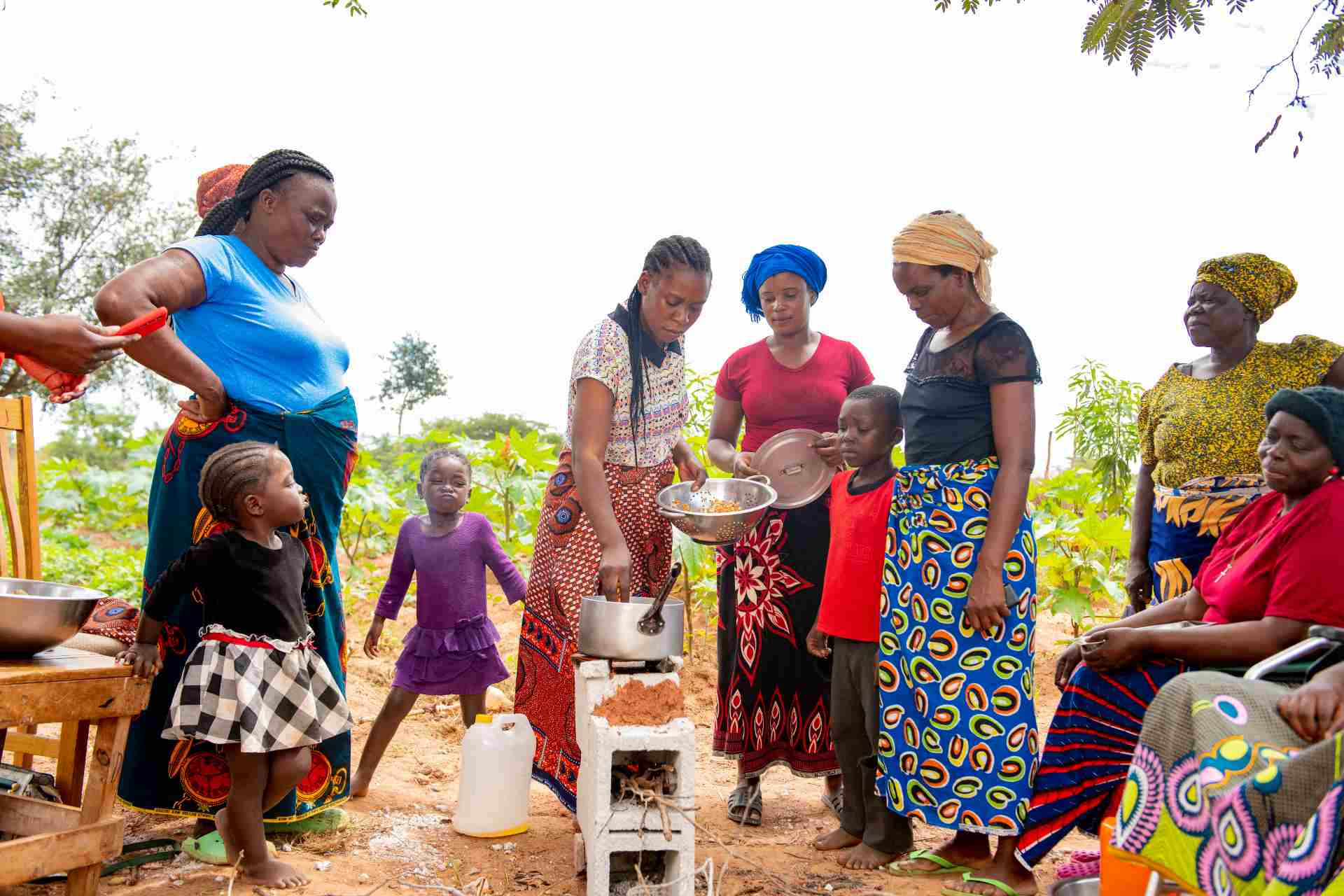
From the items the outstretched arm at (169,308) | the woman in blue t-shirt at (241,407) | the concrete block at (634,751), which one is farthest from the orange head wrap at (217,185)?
the concrete block at (634,751)

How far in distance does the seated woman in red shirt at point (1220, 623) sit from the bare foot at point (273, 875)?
82.0 inches

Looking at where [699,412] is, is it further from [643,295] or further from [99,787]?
[99,787]

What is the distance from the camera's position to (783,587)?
3.91 meters

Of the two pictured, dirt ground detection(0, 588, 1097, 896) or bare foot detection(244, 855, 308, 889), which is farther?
dirt ground detection(0, 588, 1097, 896)

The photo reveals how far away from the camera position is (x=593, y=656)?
9.86 feet

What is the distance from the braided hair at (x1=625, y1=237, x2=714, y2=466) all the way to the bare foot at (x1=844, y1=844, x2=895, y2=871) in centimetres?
156

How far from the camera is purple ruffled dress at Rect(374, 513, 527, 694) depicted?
4.27 m

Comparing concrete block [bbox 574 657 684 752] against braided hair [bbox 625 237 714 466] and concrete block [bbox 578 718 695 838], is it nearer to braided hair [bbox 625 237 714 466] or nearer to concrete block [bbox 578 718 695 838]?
concrete block [bbox 578 718 695 838]

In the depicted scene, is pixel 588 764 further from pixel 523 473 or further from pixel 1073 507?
pixel 1073 507

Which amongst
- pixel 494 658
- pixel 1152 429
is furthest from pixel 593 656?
pixel 1152 429

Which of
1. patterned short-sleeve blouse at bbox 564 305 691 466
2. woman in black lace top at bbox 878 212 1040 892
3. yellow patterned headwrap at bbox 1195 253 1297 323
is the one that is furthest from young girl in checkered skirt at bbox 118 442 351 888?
yellow patterned headwrap at bbox 1195 253 1297 323

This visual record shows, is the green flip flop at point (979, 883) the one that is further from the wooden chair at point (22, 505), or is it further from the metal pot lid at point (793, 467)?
the wooden chair at point (22, 505)

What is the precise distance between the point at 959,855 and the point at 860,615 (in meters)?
0.86

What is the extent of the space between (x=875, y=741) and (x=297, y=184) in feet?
9.05
